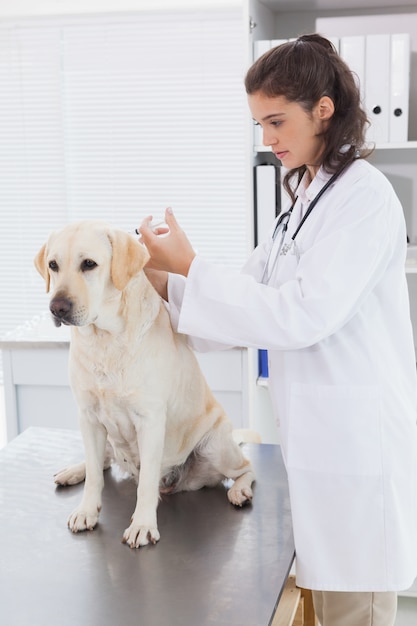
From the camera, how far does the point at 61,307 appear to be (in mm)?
1250

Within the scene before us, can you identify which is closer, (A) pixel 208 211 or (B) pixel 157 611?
(B) pixel 157 611

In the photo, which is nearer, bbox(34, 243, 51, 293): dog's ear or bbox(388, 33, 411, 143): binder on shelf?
bbox(34, 243, 51, 293): dog's ear

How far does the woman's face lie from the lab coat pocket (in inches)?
17.0

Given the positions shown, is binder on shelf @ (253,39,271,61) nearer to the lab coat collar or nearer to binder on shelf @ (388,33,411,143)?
binder on shelf @ (388,33,411,143)

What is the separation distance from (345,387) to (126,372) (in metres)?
0.40

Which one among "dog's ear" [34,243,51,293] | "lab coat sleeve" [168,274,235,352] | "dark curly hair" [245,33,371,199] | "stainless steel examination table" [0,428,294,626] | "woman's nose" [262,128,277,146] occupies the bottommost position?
"stainless steel examination table" [0,428,294,626]

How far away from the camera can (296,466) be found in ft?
4.42

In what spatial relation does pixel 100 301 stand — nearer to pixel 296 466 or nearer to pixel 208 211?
pixel 296 466

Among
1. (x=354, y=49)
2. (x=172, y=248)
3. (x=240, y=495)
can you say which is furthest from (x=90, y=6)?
(x=240, y=495)

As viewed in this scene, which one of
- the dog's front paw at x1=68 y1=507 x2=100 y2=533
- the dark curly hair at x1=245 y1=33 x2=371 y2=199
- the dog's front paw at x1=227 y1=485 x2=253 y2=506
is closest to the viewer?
the dark curly hair at x1=245 y1=33 x2=371 y2=199

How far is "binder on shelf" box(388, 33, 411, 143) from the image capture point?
238cm

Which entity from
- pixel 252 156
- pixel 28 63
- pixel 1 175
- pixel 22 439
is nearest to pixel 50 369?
pixel 22 439

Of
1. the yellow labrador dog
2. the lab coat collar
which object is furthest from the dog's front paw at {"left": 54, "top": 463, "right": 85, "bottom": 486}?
the lab coat collar

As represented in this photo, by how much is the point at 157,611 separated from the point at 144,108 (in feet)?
9.39
